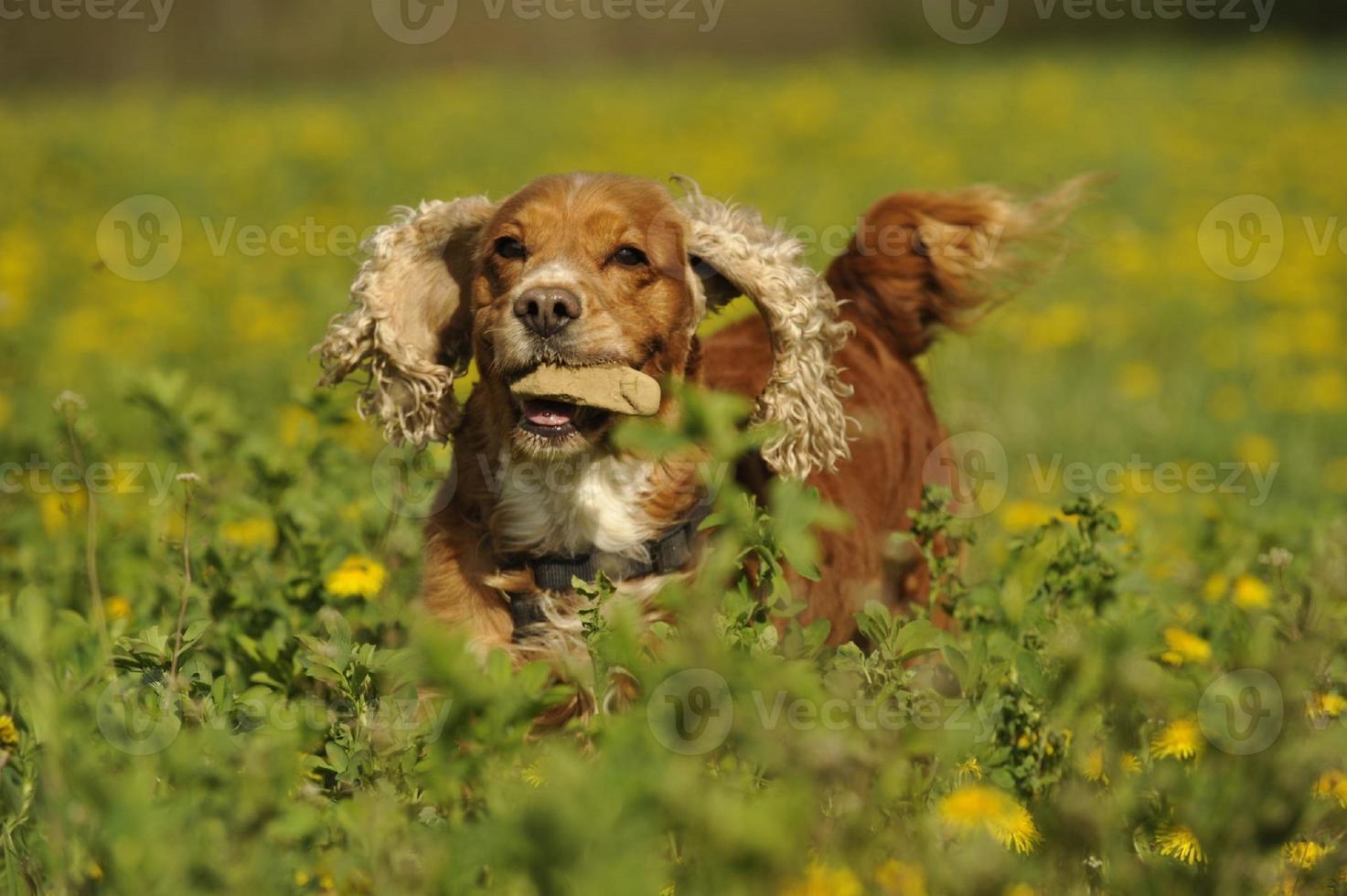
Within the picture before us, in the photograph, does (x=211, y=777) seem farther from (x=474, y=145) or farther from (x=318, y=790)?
(x=474, y=145)

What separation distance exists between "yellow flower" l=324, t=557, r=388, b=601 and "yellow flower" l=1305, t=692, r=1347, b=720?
1787 mm

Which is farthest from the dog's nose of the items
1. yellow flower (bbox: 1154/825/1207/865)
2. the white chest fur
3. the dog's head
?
yellow flower (bbox: 1154/825/1207/865)

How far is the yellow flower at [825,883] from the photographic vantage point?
5.74 ft

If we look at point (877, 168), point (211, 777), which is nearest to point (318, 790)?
point (211, 777)

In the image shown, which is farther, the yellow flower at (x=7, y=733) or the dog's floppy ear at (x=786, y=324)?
the dog's floppy ear at (x=786, y=324)

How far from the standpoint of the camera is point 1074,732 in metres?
2.47

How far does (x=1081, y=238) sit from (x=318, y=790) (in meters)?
2.61

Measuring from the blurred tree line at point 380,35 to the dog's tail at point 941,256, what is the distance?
61.2 ft

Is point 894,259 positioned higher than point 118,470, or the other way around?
point 894,259

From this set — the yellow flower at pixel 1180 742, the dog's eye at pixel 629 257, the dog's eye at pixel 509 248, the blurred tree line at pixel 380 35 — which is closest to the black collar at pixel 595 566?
the dog's eye at pixel 629 257

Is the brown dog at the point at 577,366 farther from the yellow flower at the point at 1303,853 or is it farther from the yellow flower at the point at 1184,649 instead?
the yellow flower at the point at 1303,853

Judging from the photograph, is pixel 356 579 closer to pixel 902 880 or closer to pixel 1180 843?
pixel 902 880

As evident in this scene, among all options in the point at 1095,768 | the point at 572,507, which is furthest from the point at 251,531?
the point at 1095,768

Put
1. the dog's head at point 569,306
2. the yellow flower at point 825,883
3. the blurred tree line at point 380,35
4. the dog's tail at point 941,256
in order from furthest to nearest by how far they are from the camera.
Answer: the blurred tree line at point 380,35 → the dog's tail at point 941,256 → the dog's head at point 569,306 → the yellow flower at point 825,883
